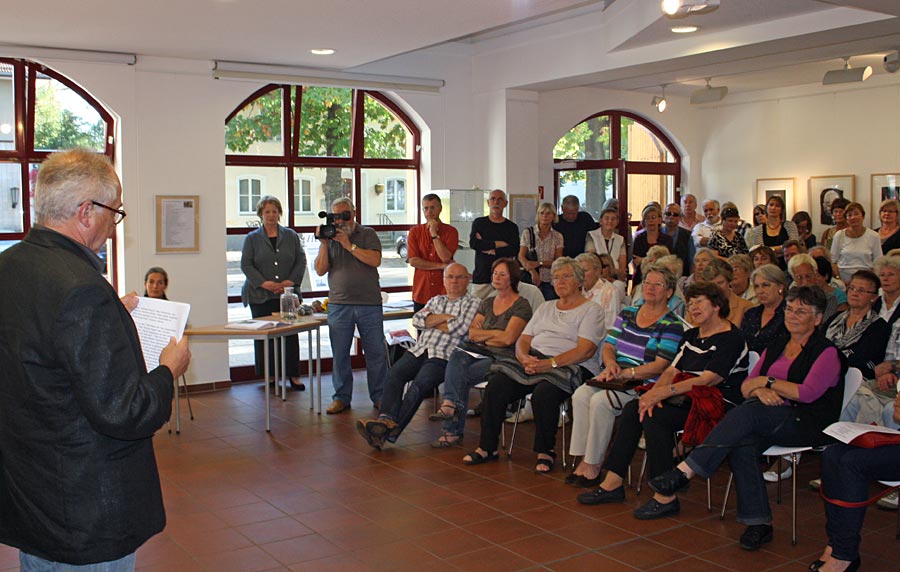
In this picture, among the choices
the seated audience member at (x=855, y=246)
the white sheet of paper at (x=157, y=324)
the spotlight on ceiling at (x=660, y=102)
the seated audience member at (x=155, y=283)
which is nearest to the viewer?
the white sheet of paper at (x=157, y=324)

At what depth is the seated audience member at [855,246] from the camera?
25.3 feet

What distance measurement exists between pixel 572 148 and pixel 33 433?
29.9ft

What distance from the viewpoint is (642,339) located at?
5.20 metres

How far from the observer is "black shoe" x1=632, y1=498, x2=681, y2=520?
457 centimetres

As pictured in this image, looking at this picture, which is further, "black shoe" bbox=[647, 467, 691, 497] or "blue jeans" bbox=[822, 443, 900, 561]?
"black shoe" bbox=[647, 467, 691, 497]

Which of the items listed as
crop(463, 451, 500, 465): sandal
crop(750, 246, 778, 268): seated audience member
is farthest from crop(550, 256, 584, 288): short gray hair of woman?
crop(750, 246, 778, 268): seated audience member

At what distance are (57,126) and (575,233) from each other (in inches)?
192

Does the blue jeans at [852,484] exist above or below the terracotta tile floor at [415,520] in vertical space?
above

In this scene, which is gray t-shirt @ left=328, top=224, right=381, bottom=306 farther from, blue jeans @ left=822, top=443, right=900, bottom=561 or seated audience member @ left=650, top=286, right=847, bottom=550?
blue jeans @ left=822, top=443, right=900, bottom=561

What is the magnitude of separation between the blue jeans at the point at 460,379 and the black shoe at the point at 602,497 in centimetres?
135

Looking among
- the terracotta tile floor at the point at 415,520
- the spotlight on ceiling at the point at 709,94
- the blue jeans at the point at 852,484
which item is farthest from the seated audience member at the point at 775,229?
the blue jeans at the point at 852,484

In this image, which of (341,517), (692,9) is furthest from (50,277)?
(692,9)

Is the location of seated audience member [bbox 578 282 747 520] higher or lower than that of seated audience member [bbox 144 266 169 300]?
lower

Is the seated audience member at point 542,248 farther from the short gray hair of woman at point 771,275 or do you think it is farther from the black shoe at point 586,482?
the black shoe at point 586,482
